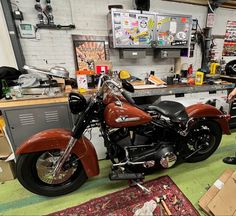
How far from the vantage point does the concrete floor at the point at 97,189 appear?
4.52 feet

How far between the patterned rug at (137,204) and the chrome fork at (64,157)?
1.19ft

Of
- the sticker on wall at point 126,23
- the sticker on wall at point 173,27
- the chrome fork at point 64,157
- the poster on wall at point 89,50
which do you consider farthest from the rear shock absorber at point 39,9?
the sticker on wall at point 173,27

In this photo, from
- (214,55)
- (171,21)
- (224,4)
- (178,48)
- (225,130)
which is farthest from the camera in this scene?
(214,55)

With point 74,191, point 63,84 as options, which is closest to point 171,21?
point 63,84

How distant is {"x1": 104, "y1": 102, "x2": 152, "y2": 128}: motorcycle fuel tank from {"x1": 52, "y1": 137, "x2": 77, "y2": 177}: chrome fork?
351 mm

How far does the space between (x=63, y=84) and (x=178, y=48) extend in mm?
2033

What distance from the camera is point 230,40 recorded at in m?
3.12

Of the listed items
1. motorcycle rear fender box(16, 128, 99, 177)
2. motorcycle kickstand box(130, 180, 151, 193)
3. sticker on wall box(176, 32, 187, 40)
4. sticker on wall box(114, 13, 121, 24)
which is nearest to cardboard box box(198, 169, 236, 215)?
motorcycle kickstand box(130, 180, 151, 193)

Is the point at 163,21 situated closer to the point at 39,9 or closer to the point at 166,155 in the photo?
the point at 39,9

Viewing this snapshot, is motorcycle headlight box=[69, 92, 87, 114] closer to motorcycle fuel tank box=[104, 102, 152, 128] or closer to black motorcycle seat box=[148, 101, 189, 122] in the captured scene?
motorcycle fuel tank box=[104, 102, 152, 128]

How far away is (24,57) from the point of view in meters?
2.16

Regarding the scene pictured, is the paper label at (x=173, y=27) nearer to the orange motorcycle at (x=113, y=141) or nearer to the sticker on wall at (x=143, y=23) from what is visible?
the sticker on wall at (x=143, y=23)

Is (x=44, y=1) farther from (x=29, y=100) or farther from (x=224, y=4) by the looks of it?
(x=224, y=4)

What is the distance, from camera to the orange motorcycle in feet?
4.17
